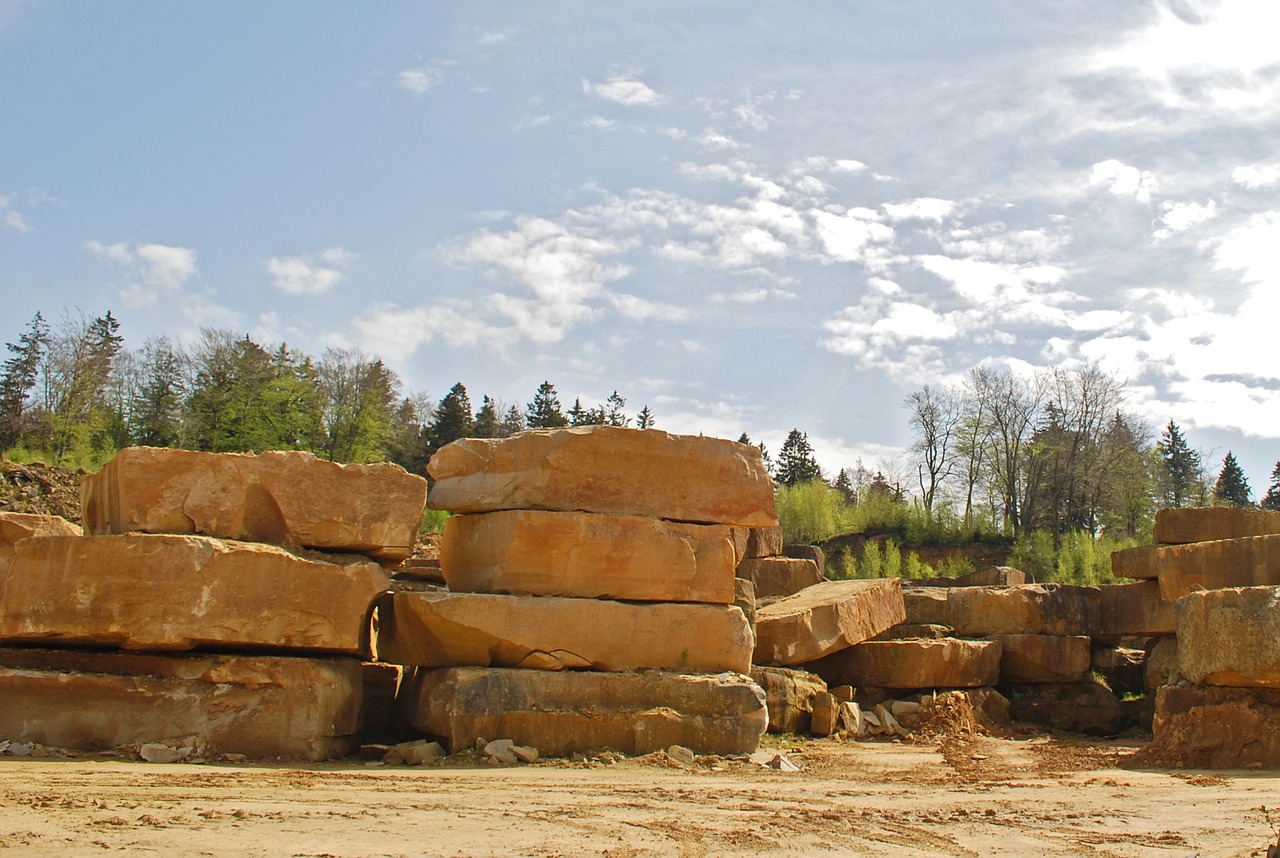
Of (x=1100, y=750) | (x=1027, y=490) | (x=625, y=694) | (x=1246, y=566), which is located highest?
(x=1027, y=490)

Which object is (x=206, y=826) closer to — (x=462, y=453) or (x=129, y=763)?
(x=129, y=763)

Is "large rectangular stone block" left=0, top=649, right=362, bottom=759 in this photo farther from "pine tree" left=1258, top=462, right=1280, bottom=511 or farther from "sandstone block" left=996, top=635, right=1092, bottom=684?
"pine tree" left=1258, top=462, right=1280, bottom=511

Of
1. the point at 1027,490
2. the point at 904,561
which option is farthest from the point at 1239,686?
the point at 1027,490

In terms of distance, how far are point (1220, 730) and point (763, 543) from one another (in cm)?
682

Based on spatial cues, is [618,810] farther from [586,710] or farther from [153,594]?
[153,594]

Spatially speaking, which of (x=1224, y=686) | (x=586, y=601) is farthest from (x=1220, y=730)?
(x=586, y=601)

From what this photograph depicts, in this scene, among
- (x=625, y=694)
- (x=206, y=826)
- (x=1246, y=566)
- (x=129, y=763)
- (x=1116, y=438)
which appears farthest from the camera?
(x=1116, y=438)

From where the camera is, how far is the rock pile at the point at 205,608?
562 centimetres

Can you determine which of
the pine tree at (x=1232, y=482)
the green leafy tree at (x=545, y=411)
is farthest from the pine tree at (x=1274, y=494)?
Result: the green leafy tree at (x=545, y=411)

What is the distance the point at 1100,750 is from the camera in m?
7.88

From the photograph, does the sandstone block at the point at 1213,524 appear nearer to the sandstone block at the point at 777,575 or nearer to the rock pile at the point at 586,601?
the sandstone block at the point at 777,575

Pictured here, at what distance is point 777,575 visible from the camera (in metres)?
12.1

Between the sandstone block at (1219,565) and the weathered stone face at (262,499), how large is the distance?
290 inches

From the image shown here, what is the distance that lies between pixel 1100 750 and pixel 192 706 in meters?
6.36
